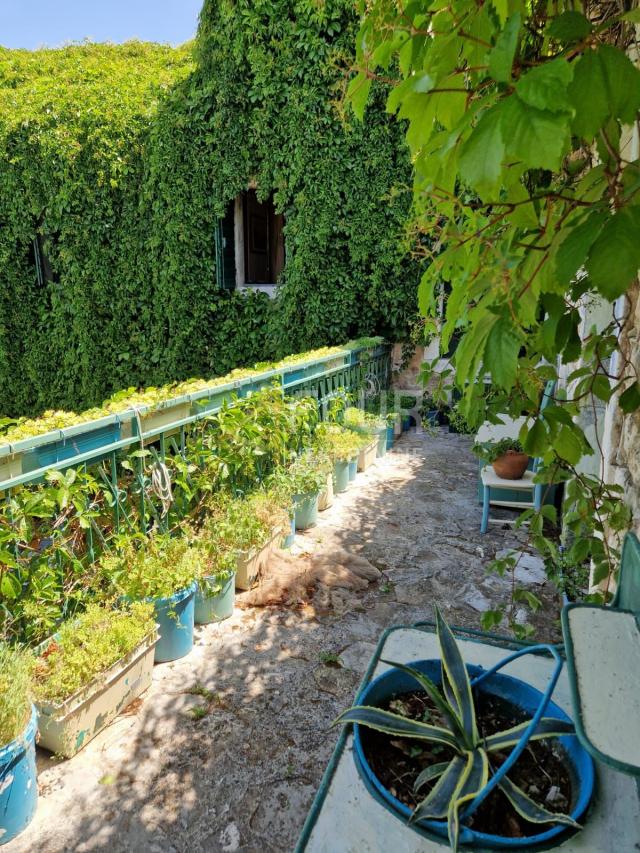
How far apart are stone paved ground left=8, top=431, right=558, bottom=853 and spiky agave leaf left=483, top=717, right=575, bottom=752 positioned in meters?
1.25

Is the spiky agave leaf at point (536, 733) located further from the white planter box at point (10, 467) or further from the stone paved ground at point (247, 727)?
the white planter box at point (10, 467)

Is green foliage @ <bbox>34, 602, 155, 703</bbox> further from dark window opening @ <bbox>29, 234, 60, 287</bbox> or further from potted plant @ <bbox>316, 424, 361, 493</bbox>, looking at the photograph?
dark window opening @ <bbox>29, 234, 60, 287</bbox>

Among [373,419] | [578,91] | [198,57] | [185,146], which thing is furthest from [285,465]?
[198,57]

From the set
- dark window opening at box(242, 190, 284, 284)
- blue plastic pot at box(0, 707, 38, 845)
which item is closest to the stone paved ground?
blue plastic pot at box(0, 707, 38, 845)

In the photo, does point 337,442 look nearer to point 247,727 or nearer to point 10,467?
point 247,727

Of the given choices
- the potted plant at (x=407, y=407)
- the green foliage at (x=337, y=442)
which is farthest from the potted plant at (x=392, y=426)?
the green foliage at (x=337, y=442)

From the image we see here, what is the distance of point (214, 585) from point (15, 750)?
1.37m

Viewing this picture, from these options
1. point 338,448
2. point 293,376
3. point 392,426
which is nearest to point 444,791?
point 293,376

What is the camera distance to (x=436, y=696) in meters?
1.27

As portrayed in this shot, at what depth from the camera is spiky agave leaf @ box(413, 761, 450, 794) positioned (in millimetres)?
1127

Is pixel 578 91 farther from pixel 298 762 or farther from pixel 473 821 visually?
pixel 298 762

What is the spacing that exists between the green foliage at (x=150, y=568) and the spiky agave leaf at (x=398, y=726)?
186 cm

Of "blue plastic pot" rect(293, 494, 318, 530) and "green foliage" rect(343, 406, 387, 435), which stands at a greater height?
"green foliage" rect(343, 406, 387, 435)

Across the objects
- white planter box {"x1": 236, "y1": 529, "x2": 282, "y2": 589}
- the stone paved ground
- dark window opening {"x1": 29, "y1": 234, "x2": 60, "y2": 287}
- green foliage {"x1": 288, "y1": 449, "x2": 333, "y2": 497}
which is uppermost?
dark window opening {"x1": 29, "y1": 234, "x2": 60, "y2": 287}
